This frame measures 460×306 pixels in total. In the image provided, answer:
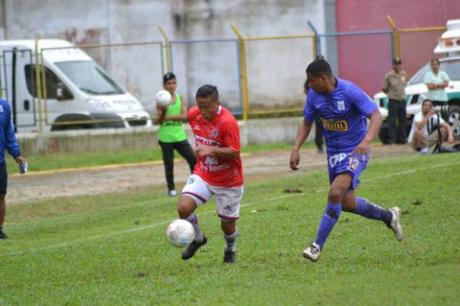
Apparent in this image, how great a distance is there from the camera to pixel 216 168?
1123 cm

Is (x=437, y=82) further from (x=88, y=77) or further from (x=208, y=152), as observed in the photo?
(x=208, y=152)

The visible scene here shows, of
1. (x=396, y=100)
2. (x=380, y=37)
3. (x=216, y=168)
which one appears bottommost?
(x=396, y=100)

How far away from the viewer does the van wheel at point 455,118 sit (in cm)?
2541

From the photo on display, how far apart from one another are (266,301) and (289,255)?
2.40 m

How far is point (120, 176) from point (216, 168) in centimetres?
1271

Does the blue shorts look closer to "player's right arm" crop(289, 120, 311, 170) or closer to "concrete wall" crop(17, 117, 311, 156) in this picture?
"player's right arm" crop(289, 120, 311, 170)

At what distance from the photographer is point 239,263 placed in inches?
441

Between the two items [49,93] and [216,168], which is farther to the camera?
[49,93]

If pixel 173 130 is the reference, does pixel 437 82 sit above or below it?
above

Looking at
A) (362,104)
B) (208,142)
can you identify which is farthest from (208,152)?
(362,104)

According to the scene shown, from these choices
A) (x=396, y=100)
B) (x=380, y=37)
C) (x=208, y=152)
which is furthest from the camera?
(x=380, y=37)

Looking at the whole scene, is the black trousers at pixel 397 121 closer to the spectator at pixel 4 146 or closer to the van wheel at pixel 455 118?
the van wheel at pixel 455 118

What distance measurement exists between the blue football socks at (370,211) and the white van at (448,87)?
564 inches

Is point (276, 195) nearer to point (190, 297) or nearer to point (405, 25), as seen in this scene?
point (190, 297)
